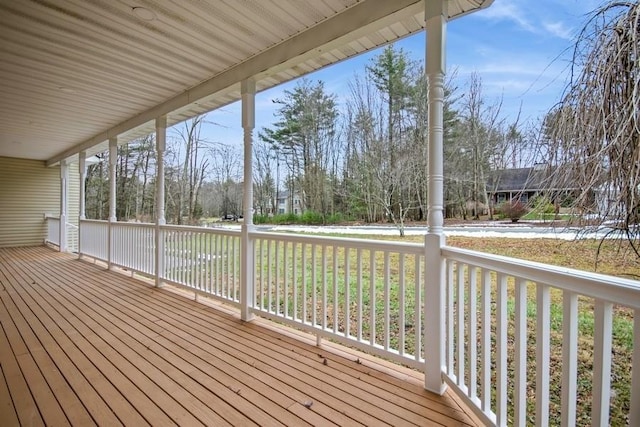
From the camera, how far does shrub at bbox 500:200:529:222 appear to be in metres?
1.97

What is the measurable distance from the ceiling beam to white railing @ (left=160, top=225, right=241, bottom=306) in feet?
5.70

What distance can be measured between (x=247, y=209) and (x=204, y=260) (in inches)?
42.8

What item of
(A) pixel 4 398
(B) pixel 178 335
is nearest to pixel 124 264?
(B) pixel 178 335

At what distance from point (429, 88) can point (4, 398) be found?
331cm

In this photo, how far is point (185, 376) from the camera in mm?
2281

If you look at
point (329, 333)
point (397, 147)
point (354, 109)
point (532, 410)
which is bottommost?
point (532, 410)

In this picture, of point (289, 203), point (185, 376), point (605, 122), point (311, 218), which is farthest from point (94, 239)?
point (605, 122)

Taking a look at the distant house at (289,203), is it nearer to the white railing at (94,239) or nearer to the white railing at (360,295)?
the white railing at (360,295)

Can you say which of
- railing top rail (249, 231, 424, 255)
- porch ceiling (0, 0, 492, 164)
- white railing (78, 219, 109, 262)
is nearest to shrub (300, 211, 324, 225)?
railing top rail (249, 231, 424, 255)

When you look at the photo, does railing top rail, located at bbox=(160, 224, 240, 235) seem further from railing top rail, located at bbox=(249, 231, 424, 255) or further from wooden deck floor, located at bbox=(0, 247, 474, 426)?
wooden deck floor, located at bbox=(0, 247, 474, 426)

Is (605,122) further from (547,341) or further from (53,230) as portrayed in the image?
(53,230)

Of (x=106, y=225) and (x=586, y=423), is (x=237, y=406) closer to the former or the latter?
(x=586, y=423)

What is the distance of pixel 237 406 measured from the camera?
1936 mm

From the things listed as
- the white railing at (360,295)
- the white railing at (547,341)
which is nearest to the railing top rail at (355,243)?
the white railing at (360,295)
